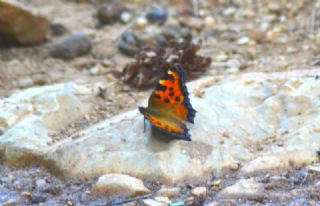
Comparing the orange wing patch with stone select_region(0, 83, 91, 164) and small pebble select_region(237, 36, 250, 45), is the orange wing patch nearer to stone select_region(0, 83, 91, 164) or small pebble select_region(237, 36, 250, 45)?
stone select_region(0, 83, 91, 164)

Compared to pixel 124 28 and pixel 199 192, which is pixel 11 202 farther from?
pixel 124 28

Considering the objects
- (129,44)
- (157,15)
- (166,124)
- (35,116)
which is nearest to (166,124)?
(166,124)

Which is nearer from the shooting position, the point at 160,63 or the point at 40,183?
the point at 40,183

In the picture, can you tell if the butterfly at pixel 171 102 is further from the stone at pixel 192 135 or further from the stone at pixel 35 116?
the stone at pixel 35 116

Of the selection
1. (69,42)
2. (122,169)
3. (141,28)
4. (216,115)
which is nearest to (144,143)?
(122,169)

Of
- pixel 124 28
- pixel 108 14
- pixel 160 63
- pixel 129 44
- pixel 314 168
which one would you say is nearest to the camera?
pixel 314 168

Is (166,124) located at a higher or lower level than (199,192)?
higher

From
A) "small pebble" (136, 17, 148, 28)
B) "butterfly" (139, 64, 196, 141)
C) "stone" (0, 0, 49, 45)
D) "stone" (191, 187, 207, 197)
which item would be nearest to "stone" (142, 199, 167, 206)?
"stone" (191, 187, 207, 197)
